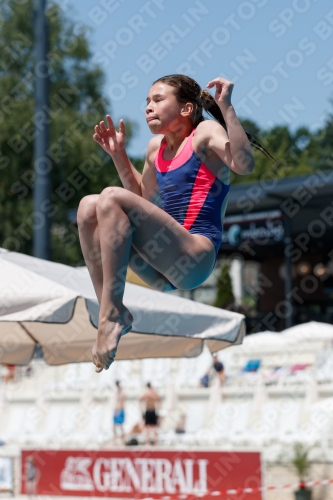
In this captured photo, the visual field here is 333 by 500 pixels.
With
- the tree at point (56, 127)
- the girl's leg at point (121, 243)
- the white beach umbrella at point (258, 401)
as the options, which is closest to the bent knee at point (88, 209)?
the girl's leg at point (121, 243)

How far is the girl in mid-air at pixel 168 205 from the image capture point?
10.7ft

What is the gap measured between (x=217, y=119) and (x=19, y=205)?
27.4 meters

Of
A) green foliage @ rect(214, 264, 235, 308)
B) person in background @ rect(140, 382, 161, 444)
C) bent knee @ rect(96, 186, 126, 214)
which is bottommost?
person in background @ rect(140, 382, 161, 444)

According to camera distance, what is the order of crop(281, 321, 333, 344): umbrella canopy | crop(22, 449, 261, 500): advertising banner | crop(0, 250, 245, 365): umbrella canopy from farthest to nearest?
crop(281, 321, 333, 344): umbrella canopy < crop(22, 449, 261, 500): advertising banner < crop(0, 250, 245, 365): umbrella canopy

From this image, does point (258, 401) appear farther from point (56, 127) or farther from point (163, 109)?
point (56, 127)

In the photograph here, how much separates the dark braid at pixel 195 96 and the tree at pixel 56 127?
24550 millimetres

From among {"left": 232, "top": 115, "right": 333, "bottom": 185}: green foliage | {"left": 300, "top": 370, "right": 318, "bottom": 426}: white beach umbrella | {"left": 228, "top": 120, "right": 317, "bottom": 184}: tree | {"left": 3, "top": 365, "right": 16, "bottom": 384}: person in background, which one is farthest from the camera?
{"left": 228, "top": 120, "right": 317, "bottom": 184}: tree

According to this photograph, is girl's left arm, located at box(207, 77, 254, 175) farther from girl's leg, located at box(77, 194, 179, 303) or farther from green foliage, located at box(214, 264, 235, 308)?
green foliage, located at box(214, 264, 235, 308)

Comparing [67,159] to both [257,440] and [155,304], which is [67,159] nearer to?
[257,440]

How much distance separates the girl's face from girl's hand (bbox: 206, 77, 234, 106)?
32 cm

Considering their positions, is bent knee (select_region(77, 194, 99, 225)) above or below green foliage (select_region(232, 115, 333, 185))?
below

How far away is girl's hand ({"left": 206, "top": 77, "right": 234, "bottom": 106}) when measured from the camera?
3.32 m

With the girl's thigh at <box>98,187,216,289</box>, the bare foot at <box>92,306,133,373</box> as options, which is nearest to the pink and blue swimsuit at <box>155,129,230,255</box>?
the girl's thigh at <box>98,187,216,289</box>

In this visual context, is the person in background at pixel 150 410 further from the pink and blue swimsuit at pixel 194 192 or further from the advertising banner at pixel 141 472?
the pink and blue swimsuit at pixel 194 192
